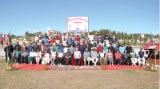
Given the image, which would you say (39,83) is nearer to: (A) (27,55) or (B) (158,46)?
(A) (27,55)

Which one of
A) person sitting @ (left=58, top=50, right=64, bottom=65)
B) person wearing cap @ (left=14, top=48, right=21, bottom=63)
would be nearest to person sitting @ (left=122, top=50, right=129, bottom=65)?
person sitting @ (left=58, top=50, right=64, bottom=65)

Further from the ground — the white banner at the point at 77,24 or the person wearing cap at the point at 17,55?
the white banner at the point at 77,24

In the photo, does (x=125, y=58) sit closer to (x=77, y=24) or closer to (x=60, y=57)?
(x=60, y=57)

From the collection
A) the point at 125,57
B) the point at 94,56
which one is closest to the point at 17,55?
the point at 94,56

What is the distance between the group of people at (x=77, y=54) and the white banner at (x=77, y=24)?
14.9ft

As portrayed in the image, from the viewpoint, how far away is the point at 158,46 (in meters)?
22.6

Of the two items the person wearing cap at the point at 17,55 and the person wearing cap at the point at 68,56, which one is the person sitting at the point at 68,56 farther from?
the person wearing cap at the point at 17,55

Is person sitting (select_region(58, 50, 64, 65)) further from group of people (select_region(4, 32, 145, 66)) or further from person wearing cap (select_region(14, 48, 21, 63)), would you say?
person wearing cap (select_region(14, 48, 21, 63))

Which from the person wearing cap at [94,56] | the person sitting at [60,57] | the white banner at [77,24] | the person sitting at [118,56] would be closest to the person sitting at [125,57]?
the person sitting at [118,56]

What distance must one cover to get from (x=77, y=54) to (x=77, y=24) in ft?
20.6

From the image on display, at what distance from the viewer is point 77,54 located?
53.2 ft

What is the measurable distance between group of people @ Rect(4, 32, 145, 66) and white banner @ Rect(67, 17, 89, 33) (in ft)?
14.9

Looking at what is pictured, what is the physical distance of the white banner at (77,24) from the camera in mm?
21828

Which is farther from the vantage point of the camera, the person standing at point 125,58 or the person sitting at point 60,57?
the person standing at point 125,58
